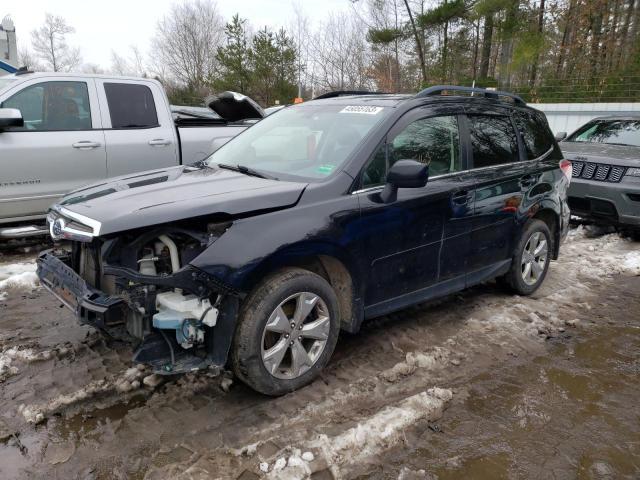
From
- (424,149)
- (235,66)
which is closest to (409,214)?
(424,149)

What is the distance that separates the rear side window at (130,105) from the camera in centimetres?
606

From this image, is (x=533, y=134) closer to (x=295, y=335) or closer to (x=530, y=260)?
(x=530, y=260)

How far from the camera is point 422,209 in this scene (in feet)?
11.8

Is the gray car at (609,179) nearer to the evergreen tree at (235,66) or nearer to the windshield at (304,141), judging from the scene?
the windshield at (304,141)

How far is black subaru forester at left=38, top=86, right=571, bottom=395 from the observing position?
106 inches

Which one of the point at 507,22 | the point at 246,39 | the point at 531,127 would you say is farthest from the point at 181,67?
the point at 531,127

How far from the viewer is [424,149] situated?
12.3 feet

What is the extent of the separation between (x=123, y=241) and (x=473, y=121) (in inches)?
114

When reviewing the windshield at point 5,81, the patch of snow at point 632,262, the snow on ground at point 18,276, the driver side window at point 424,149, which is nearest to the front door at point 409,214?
the driver side window at point 424,149

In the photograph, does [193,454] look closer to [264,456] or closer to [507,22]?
[264,456]

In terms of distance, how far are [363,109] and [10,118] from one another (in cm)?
366

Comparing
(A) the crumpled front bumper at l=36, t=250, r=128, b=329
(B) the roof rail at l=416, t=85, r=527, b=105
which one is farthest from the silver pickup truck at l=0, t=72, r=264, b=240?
(B) the roof rail at l=416, t=85, r=527, b=105

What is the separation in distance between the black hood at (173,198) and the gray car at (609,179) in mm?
5406

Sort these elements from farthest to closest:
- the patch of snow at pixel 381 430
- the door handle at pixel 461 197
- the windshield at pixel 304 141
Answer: the door handle at pixel 461 197 < the windshield at pixel 304 141 < the patch of snow at pixel 381 430
